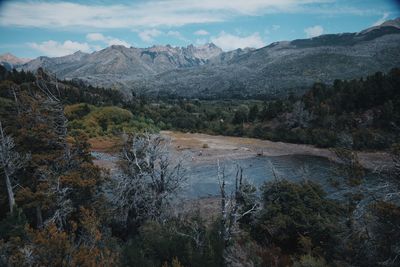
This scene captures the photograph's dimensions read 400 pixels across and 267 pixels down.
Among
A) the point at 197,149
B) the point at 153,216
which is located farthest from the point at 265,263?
the point at 197,149

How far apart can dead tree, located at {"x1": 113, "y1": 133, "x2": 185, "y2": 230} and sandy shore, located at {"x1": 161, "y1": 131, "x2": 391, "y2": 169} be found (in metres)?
23.2

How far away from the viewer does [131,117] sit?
230 feet

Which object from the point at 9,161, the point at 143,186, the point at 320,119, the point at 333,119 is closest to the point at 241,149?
the point at 320,119

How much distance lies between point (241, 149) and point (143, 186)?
34625 millimetres

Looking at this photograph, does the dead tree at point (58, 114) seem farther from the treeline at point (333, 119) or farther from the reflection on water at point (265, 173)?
the treeline at point (333, 119)

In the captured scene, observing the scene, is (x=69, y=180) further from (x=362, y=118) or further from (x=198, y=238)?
(x=362, y=118)

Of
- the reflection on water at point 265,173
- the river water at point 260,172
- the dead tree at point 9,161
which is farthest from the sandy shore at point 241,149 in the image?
the dead tree at point 9,161


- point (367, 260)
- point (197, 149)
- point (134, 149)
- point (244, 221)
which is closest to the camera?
point (367, 260)

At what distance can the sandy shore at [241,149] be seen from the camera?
46906 millimetres

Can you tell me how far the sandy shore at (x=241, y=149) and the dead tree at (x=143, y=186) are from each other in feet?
76.1

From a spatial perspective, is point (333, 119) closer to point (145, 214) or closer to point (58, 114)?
point (145, 214)

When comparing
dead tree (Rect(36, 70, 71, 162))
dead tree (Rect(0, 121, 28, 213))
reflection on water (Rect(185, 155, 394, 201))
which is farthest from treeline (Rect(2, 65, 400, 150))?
dead tree (Rect(0, 121, 28, 213))

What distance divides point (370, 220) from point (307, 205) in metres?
5.00

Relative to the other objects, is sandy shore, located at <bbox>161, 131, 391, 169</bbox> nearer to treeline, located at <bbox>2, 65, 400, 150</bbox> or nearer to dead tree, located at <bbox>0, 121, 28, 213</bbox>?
treeline, located at <bbox>2, 65, 400, 150</bbox>
